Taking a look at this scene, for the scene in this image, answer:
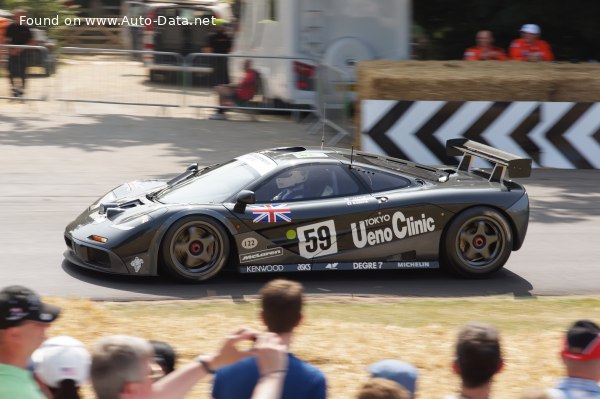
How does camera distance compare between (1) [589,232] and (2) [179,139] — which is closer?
(1) [589,232]

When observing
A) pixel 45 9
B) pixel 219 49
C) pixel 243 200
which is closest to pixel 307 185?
pixel 243 200

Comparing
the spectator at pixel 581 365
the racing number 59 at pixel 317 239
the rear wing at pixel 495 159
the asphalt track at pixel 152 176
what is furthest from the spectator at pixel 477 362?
the rear wing at pixel 495 159

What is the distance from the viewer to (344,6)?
19578mm

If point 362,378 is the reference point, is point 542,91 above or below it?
above

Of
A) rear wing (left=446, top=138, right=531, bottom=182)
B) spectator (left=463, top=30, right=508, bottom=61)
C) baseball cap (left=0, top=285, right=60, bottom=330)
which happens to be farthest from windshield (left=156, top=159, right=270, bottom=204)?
spectator (left=463, top=30, right=508, bottom=61)

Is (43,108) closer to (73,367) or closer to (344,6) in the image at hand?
(344,6)

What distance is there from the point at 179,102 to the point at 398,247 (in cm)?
1040

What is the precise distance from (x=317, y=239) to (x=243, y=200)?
819 millimetres

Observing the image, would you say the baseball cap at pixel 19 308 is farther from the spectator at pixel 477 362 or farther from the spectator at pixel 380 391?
the spectator at pixel 477 362

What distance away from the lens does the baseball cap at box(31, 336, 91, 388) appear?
442 centimetres

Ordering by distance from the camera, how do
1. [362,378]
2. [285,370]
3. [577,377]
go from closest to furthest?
1. [285,370]
2. [577,377]
3. [362,378]

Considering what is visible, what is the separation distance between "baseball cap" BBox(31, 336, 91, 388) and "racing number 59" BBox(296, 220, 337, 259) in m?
5.79

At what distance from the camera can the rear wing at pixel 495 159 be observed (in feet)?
34.8

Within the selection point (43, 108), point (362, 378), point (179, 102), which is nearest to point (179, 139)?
point (179, 102)
